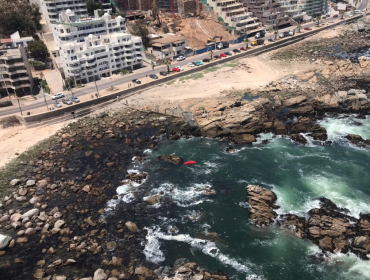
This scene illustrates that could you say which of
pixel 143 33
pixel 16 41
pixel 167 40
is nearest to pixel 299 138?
pixel 167 40

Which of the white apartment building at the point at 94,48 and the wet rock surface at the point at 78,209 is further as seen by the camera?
the white apartment building at the point at 94,48

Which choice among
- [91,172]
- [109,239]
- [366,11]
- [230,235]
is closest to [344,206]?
[230,235]

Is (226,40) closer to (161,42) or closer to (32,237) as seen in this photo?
(161,42)

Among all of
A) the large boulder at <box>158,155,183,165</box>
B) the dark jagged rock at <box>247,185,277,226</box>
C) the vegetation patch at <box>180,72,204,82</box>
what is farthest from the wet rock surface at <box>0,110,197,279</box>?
the vegetation patch at <box>180,72,204,82</box>

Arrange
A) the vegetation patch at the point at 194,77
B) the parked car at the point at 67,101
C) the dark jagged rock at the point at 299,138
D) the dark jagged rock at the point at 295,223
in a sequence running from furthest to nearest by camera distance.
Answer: the vegetation patch at the point at 194,77 < the parked car at the point at 67,101 < the dark jagged rock at the point at 299,138 < the dark jagged rock at the point at 295,223

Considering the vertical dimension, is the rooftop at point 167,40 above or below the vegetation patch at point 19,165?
above

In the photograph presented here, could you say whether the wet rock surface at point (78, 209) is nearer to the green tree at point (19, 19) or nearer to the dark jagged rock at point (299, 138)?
the dark jagged rock at point (299, 138)

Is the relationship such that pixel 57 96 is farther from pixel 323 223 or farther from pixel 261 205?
pixel 323 223

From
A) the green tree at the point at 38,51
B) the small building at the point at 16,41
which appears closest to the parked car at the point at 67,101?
the green tree at the point at 38,51
